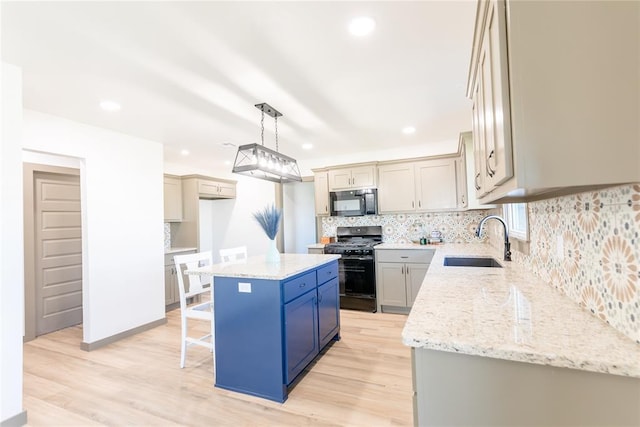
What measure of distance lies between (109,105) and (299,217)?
4.05 metres

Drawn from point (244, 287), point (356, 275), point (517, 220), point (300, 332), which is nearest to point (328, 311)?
point (300, 332)

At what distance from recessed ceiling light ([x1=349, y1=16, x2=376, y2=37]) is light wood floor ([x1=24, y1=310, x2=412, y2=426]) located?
95.2 inches

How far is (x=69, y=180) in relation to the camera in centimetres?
395

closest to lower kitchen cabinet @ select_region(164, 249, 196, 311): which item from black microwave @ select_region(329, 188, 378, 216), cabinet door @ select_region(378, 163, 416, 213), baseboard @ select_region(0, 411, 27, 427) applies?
baseboard @ select_region(0, 411, 27, 427)

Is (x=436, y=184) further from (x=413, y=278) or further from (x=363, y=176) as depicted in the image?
(x=413, y=278)

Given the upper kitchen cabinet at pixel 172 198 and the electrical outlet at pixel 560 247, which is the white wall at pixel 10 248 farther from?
the electrical outlet at pixel 560 247

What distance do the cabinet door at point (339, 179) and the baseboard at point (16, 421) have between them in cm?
394

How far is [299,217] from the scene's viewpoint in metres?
6.32

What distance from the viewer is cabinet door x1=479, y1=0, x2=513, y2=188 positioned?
0.91m

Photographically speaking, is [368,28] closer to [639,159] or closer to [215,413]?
[639,159]

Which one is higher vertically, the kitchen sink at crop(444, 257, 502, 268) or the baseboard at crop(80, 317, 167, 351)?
the kitchen sink at crop(444, 257, 502, 268)

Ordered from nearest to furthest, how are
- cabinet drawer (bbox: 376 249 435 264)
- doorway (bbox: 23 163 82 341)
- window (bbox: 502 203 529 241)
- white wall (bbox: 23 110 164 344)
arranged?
window (bbox: 502 203 529 241) → white wall (bbox: 23 110 164 344) → doorway (bbox: 23 163 82 341) → cabinet drawer (bbox: 376 249 435 264)

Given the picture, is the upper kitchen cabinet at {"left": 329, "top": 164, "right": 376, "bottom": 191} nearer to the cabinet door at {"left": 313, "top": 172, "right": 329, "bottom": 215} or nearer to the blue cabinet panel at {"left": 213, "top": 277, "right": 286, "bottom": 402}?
the cabinet door at {"left": 313, "top": 172, "right": 329, "bottom": 215}

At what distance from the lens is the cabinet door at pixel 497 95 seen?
2.98ft
